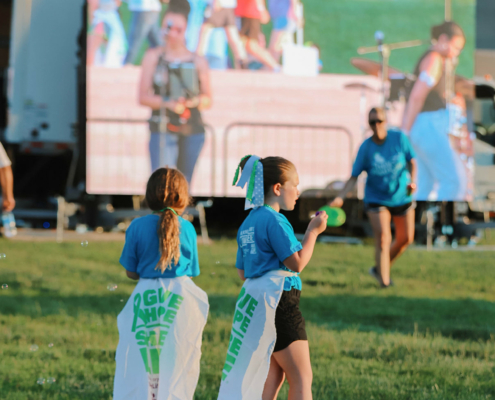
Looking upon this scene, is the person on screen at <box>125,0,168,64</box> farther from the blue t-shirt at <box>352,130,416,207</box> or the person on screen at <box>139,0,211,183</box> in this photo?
the blue t-shirt at <box>352,130,416,207</box>

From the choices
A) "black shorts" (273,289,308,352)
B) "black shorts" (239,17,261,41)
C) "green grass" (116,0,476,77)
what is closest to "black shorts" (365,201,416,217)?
"black shorts" (273,289,308,352)

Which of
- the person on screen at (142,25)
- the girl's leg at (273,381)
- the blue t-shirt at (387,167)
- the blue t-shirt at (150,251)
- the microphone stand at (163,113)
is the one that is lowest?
the girl's leg at (273,381)

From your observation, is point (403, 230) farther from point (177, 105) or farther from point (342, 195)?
point (177, 105)

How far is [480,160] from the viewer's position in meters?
11.5

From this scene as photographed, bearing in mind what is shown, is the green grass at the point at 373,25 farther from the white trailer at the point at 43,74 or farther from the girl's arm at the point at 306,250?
the girl's arm at the point at 306,250

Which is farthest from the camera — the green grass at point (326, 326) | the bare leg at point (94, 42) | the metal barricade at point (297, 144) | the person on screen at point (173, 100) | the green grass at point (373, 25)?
the green grass at point (373, 25)

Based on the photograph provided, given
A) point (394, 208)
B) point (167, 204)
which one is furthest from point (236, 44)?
point (167, 204)

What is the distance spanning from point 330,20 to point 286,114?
1638mm

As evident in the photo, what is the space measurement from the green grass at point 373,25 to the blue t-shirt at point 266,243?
8.15 metres

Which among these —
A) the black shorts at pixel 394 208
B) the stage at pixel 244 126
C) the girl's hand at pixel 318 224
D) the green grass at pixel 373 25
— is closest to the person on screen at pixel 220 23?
the stage at pixel 244 126

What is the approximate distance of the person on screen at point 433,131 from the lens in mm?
10719

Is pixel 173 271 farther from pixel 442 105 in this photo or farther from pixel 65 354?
pixel 442 105

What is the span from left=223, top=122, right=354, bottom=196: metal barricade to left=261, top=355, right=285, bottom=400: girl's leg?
25.1 ft

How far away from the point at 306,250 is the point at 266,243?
0.53ft
